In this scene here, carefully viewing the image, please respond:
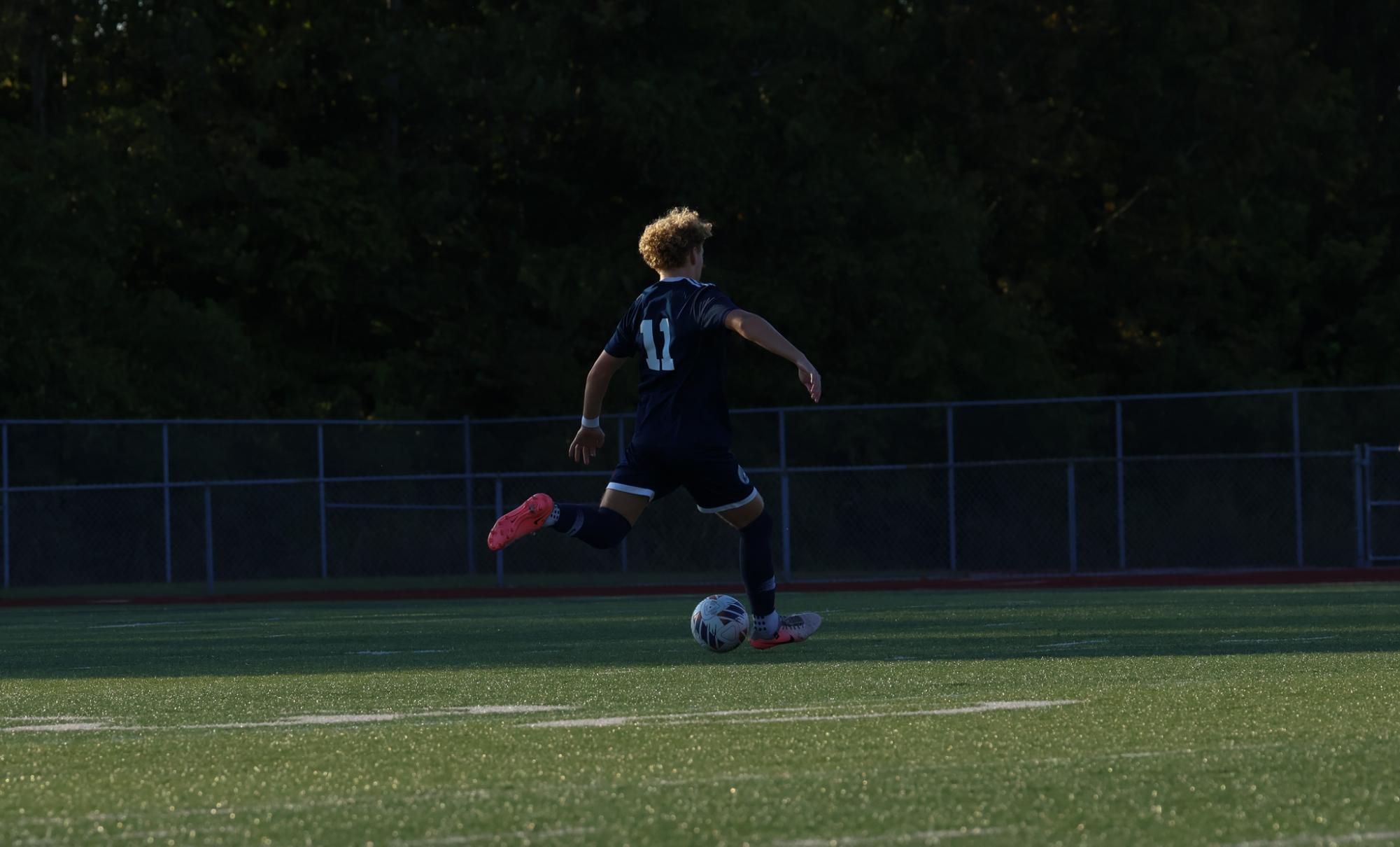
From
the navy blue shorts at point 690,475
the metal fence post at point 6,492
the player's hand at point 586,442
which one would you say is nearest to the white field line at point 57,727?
the navy blue shorts at point 690,475

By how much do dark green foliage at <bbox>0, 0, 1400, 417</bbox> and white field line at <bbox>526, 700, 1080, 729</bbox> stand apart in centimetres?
2142

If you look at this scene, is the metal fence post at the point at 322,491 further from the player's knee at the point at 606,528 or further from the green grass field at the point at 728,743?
the player's knee at the point at 606,528

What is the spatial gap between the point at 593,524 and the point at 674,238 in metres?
1.26

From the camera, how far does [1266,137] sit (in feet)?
117

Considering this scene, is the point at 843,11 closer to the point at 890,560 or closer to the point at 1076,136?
the point at 1076,136

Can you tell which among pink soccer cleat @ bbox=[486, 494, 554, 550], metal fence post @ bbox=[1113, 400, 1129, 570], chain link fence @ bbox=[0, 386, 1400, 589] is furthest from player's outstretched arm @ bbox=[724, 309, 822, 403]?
metal fence post @ bbox=[1113, 400, 1129, 570]

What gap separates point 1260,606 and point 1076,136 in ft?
75.1

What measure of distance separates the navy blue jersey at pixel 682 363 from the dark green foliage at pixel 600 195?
19237 millimetres

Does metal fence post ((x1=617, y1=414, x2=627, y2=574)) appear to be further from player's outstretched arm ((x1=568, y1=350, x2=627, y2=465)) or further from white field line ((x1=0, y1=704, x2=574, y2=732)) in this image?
white field line ((x1=0, y1=704, x2=574, y2=732))

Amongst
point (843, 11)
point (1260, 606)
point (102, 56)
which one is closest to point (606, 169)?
point (843, 11)

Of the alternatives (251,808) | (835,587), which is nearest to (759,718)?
(251,808)

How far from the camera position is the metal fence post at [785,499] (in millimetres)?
24086

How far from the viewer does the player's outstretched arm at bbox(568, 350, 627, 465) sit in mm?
9242

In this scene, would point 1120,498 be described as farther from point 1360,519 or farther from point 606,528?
point 606,528
